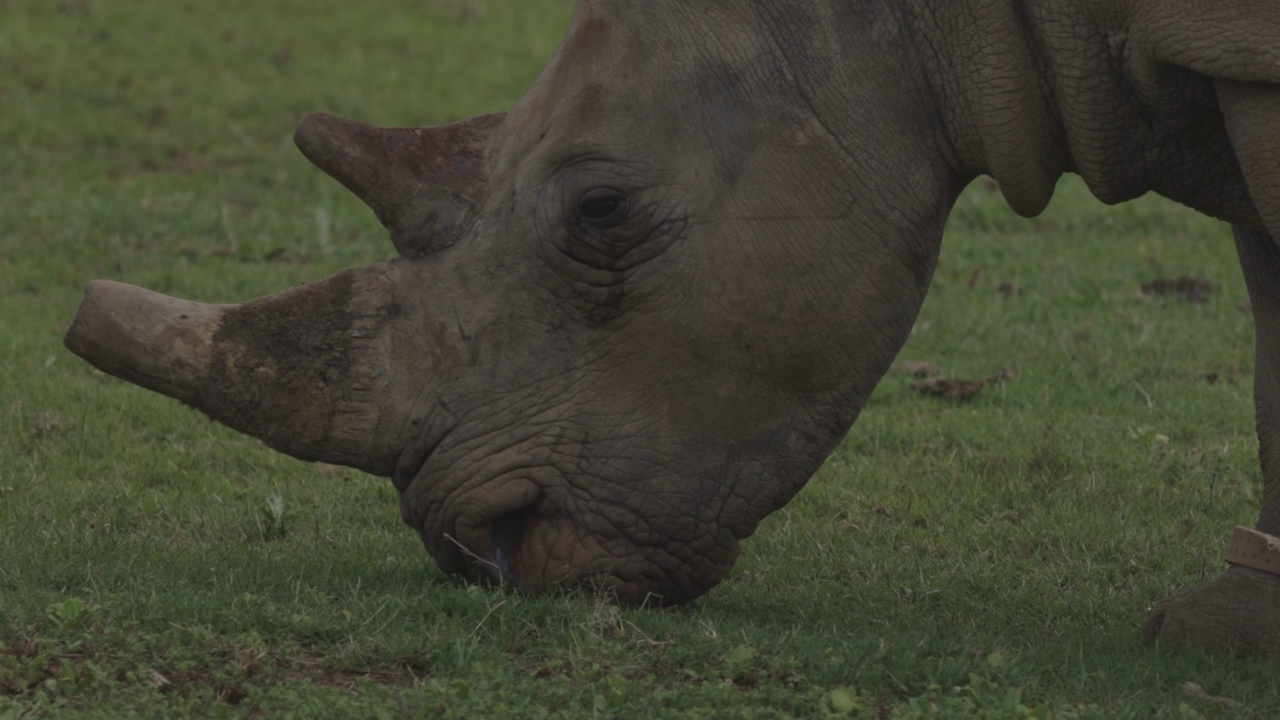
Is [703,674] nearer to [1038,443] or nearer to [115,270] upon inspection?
[1038,443]

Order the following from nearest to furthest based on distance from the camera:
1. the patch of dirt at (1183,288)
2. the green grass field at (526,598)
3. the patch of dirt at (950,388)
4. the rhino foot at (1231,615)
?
1. the green grass field at (526,598)
2. the rhino foot at (1231,615)
3. the patch of dirt at (950,388)
4. the patch of dirt at (1183,288)

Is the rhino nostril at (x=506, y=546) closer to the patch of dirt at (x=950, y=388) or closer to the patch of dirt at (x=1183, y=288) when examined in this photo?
the patch of dirt at (x=950, y=388)

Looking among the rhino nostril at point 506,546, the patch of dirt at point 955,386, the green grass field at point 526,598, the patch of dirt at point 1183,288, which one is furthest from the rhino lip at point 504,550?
the patch of dirt at point 1183,288

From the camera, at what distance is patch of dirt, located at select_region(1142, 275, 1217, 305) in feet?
34.9

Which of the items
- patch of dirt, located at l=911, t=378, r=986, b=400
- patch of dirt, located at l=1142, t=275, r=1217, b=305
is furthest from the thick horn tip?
patch of dirt, located at l=1142, t=275, r=1217, b=305

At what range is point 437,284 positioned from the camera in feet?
17.8

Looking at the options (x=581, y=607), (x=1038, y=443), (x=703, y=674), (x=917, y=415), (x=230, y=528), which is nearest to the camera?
(x=703, y=674)

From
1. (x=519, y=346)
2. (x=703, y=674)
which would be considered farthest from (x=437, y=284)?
(x=703, y=674)

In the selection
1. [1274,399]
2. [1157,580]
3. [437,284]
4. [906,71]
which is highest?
[906,71]

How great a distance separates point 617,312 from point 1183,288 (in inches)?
244

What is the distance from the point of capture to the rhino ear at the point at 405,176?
216 inches

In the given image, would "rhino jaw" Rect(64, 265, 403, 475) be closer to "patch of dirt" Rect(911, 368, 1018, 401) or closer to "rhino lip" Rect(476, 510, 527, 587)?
"rhino lip" Rect(476, 510, 527, 587)

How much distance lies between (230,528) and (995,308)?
5.01 m

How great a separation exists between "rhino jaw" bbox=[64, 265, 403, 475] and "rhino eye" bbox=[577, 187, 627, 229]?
589mm
